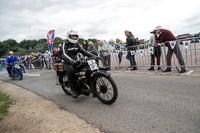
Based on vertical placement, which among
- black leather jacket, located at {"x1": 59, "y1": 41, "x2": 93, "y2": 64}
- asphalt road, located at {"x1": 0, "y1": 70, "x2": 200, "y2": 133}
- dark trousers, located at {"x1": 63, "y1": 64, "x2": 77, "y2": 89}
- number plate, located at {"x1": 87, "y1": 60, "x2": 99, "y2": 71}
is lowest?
asphalt road, located at {"x1": 0, "y1": 70, "x2": 200, "y2": 133}

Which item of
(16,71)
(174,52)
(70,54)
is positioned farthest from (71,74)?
(16,71)

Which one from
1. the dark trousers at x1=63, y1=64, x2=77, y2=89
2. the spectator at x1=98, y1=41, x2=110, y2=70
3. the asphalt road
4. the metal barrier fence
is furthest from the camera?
the spectator at x1=98, y1=41, x2=110, y2=70

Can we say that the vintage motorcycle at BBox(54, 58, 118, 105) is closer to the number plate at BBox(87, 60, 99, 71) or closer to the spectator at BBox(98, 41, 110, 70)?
the number plate at BBox(87, 60, 99, 71)

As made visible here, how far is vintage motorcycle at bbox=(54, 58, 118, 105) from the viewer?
3.51m

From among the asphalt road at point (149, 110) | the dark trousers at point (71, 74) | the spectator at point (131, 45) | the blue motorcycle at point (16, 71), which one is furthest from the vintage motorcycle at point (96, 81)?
the blue motorcycle at point (16, 71)

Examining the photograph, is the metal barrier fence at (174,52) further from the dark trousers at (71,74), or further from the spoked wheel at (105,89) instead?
the dark trousers at (71,74)

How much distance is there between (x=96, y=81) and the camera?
3.78m

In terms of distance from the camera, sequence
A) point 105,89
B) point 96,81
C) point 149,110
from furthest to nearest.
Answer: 1. point 96,81
2. point 105,89
3. point 149,110

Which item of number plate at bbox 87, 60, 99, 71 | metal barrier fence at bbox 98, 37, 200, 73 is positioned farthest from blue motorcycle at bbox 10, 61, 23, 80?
number plate at bbox 87, 60, 99, 71

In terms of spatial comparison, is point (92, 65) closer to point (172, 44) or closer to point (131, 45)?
point (172, 44)

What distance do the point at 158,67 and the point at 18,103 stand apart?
6.46 metres

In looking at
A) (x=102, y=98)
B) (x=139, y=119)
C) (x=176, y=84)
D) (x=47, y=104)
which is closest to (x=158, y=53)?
(x=176, y=84)

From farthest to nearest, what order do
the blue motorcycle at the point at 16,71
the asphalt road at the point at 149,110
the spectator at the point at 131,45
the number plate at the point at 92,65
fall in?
1. the blue motorcycle at the point at 16,71
2. the spectator at the point at 131,45
3. the number plate at the point at 92,65
4. the asphalt road at the point at 149,110

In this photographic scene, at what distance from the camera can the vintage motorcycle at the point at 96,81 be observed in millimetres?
3509
